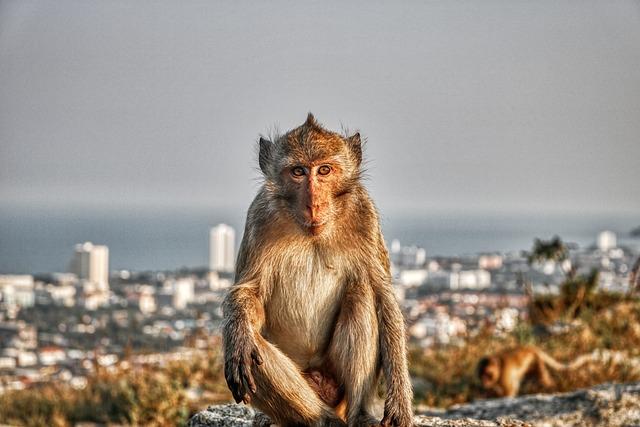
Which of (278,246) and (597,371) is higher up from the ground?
(278,246)

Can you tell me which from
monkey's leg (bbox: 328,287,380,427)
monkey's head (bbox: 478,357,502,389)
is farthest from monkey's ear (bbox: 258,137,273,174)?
monkey's head (bbox: 478,357,502,389)

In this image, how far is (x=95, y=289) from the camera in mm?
24984

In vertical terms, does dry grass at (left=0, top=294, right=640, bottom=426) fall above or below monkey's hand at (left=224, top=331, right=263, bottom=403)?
below

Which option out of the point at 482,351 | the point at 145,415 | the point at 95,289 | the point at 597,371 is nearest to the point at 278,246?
the point at 145,415

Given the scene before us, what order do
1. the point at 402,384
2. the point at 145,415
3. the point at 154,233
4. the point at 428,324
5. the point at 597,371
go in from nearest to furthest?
the point at 402,384 → the point at 145,415 → the point at 597,371 → the point at 428,324 → the point at 154,233

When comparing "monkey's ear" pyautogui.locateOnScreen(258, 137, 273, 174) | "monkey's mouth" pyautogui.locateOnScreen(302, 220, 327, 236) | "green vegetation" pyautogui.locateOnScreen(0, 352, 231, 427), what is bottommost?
"green vegetation" pyautogui.locateOnScreen(0, 352, 231, 427)

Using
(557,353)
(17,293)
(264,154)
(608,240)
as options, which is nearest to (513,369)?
(557,353)

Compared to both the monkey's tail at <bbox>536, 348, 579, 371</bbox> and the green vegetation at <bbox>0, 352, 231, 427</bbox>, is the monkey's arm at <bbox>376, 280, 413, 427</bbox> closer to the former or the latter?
the green vegetation at <bbox>0, 352, 231, 427</bbox>

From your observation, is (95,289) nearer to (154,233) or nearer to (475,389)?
(475,389)

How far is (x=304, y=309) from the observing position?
19.2 ft

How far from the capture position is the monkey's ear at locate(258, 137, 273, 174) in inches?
249

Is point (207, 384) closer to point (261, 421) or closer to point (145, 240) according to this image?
point (261, 421)

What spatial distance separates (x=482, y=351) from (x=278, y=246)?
817 centimetres

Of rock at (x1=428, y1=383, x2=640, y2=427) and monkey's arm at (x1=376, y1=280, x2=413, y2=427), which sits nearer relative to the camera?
monkey's arm at (x1=376, y1=280, x2=413, y2=427)
